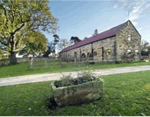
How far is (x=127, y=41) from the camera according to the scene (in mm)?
19812

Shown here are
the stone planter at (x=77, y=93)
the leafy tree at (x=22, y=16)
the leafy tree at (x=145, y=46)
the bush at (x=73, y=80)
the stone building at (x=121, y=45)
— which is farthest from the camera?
the leafy tree at (x=145, y=46)

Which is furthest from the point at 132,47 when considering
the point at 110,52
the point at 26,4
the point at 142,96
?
the point at 26,4

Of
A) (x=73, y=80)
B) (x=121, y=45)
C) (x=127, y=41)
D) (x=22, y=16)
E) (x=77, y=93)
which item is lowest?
(x=77, y=93)

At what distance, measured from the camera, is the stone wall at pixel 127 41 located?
18812 mm

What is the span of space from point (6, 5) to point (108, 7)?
1860cm

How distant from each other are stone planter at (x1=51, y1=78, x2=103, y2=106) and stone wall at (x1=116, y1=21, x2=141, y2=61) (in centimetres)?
1706

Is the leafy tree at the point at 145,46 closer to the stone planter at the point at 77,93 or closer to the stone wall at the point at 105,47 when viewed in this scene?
the stone wall at the point at 105,47

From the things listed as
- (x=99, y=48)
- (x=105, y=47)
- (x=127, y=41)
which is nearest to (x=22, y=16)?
(x=99, y=48)

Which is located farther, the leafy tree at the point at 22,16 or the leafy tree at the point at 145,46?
the leafy tree at the point at 145,46

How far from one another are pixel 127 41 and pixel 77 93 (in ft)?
69.2

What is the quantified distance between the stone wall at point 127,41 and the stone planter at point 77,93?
17.1 metres

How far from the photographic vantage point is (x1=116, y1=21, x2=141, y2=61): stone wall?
18.8 meters

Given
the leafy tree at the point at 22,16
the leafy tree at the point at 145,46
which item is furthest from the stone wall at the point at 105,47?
the leafy tree at the point at 145,46

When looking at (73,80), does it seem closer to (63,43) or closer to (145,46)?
(145,46)
